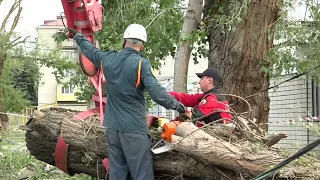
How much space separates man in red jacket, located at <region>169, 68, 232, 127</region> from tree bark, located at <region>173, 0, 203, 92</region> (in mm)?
1983

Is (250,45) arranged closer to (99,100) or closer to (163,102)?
(99,100)

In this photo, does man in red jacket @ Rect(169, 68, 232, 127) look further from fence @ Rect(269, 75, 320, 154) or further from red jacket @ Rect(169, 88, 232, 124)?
fence @ Rect(269, 75, 320, 154)

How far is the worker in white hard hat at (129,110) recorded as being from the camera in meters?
5.32

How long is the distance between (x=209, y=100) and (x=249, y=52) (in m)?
2.23

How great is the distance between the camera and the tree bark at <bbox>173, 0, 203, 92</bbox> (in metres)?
8.43

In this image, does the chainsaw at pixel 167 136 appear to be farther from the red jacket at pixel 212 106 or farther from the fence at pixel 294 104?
the fence at pixel 294 104

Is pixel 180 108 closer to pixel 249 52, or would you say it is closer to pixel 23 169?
pixel 249 52

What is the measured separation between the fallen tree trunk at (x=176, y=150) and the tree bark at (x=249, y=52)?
2.53 metres

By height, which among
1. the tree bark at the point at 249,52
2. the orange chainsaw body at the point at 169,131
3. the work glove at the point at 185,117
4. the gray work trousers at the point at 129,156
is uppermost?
the tree bark at the point at 249,52

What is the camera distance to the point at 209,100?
6059 mm

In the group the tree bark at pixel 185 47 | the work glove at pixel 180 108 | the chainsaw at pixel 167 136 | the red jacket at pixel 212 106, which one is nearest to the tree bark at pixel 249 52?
the tree bark at pixel 185 47

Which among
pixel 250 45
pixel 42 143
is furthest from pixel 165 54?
pixel 42 143

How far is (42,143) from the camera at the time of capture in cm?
680

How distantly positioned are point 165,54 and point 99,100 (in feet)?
12.0
